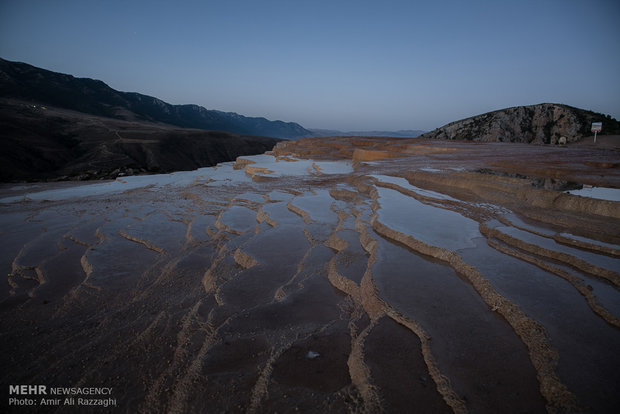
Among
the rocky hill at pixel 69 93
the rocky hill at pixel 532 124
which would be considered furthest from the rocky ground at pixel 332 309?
the rocky hill at pixel 69 93

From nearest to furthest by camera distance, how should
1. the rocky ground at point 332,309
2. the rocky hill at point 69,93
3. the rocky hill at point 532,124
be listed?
1. the rocky ground at point 332,309
2. the rocky hill at point 532,124
3. the rocky hill at point 69,93

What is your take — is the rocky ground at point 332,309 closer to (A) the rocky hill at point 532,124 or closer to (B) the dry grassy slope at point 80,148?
(B) the dry grassy slope at point 80,148

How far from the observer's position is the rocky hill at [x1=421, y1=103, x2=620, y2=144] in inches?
989

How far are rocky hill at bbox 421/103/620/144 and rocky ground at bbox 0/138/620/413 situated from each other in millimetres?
28699

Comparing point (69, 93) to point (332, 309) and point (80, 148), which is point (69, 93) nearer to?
point (80, 148)

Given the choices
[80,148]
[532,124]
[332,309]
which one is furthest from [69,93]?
[332,309]

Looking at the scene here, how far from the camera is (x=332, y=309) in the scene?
2178mm

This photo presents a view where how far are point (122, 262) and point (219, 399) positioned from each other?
2.56m

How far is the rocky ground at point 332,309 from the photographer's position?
1.39 m

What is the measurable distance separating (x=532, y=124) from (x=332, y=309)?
35.4m

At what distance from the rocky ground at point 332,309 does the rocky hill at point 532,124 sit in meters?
28.7

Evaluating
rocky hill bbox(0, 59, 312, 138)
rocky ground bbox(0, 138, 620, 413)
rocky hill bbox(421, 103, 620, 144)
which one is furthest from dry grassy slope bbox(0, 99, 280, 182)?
rocky hill bbox(0, 59, 312, 138)

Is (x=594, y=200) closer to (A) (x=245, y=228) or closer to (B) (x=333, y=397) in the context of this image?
(B) (x=333, y=397)

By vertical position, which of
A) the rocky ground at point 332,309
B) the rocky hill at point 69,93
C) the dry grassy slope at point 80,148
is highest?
the rocky hill at point 69,93
